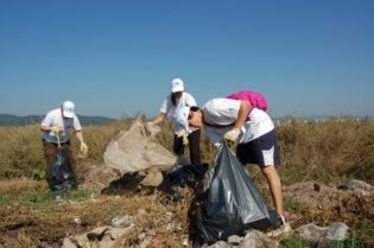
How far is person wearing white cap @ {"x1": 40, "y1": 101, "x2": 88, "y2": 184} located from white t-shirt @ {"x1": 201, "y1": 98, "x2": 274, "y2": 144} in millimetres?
3433

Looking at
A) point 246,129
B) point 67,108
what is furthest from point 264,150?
point 67,108

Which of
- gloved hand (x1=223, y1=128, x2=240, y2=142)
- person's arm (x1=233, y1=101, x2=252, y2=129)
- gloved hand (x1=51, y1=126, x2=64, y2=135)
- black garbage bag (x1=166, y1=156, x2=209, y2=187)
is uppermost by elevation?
person's arm (x1=233, y1=101, x2=252, y2=129)

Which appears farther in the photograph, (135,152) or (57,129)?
(57,129)

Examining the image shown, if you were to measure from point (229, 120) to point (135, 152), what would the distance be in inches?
105

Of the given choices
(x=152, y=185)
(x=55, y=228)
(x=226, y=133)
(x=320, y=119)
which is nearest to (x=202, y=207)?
(x=226, y=133)

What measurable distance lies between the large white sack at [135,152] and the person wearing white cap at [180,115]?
1.22ft

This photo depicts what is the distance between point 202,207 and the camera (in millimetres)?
4562

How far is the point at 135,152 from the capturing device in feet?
23.7

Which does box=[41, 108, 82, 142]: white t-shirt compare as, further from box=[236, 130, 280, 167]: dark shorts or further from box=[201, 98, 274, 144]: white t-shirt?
box=[236, 130, 280, 167]: dark shorts

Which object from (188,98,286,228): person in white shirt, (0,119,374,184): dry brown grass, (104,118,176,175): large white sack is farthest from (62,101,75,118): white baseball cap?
(188,98,286,228): person in white shirt

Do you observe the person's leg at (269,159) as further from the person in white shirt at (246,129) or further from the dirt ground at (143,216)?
the dirt ground at (143,216)

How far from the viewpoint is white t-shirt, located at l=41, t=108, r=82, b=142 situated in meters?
7.79

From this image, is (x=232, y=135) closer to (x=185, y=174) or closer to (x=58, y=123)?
(x=185, y=174)

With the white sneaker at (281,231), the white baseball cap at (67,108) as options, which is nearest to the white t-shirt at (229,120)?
the white sneaker at (281,231)
